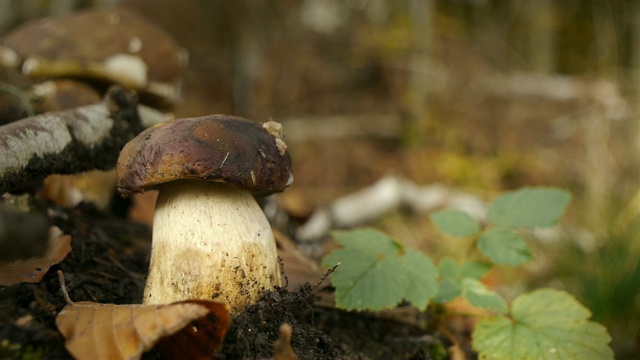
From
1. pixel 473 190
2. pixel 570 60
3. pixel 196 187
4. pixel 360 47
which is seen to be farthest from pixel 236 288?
pixel 570 60

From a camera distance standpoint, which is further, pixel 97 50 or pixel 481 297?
pixel 97 50

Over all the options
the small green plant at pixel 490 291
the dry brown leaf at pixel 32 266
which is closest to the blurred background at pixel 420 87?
the small green plant at pixel 490 291

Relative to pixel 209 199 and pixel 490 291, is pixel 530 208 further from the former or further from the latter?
pixel 209 199

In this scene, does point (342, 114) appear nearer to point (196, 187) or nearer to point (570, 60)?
point (570, 60)

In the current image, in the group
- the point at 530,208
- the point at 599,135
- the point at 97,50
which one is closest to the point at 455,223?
the point at 530,208

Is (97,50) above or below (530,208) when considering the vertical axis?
above

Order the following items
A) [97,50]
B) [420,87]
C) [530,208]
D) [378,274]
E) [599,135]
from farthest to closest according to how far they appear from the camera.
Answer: [420,87] < [599,135] < [97,50] < [530,208] < [378,274]

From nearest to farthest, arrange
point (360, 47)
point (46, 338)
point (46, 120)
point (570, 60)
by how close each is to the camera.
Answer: point (46, 338) < point (46, 120) < point (360, 47) < point (570, 60)
